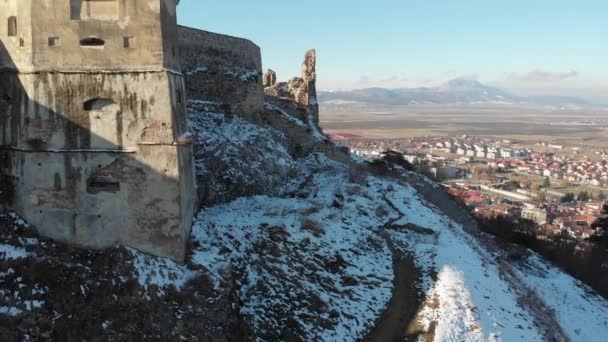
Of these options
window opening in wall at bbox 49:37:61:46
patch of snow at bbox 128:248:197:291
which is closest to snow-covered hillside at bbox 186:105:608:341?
patch of snow at bbox 128:248:197:291

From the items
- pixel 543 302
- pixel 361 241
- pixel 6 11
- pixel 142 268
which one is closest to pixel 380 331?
pixel 361 241

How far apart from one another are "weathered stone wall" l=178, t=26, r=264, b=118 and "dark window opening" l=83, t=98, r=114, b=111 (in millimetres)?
11369

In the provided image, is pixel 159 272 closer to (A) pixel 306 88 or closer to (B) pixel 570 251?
(A) pixel 306 88

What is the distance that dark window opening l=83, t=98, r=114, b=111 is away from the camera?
12547 mm

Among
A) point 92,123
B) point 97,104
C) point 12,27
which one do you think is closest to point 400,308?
point 92,123

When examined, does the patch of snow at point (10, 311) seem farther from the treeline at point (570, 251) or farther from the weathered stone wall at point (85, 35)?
the treeline at point (570, 251)

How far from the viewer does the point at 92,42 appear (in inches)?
489

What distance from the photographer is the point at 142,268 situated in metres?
12.5

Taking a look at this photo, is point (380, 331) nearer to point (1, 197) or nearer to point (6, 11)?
point (1, 197)

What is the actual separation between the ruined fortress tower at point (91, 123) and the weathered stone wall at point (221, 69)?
11.2 m

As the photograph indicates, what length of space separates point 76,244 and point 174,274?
8.64 feet

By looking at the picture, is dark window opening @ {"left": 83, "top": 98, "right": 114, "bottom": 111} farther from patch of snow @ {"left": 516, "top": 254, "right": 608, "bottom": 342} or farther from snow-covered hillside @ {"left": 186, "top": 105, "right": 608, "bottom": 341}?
patch of snow @ {"left": 516, "top": 254, "right": 608, "bottom": 342}

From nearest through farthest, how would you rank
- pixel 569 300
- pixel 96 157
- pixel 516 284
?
pixel 96 157 → pixel 516 284 → pixel 569 300

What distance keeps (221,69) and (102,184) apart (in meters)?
14.0
